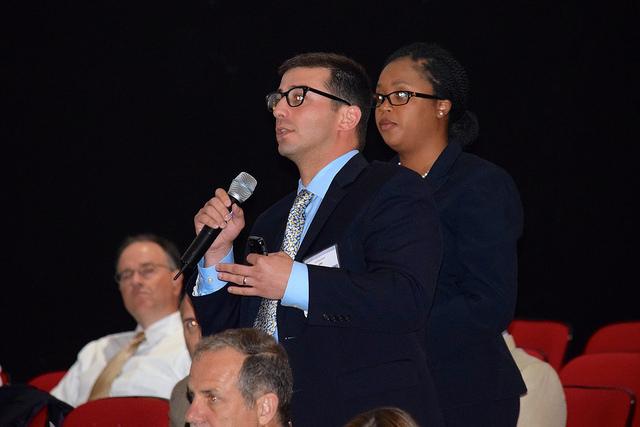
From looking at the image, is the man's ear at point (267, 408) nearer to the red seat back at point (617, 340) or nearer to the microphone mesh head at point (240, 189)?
the microphone mesh head at point (240, 189)

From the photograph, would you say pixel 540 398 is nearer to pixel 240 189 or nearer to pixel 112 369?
pixel 240 189

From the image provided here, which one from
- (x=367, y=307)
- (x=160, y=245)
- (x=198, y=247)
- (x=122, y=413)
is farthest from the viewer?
(x=160, y=245)

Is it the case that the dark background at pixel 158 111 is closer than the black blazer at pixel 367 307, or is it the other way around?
the black blazer at pixel 367 307

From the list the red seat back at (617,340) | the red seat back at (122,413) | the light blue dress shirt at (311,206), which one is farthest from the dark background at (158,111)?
the light blue dress shirt at (311,206)

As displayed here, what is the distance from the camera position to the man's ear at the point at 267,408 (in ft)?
7.30

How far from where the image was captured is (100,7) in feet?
16.5

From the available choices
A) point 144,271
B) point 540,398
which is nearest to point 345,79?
point 540,398

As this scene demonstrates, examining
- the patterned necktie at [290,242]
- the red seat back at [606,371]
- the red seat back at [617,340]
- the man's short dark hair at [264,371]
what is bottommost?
the red seat back at [617,340]

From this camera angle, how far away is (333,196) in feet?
7.57

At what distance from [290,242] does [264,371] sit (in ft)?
1.05

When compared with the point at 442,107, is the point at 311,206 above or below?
below

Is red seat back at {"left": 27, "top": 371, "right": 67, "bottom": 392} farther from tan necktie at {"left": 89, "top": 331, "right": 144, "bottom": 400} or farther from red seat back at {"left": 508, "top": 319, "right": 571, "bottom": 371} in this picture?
A: red seat back at {"left": 508, "top": 319, "right": 571, "bottom": 371}

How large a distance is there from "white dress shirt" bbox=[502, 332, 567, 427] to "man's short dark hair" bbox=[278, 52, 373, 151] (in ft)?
3.19

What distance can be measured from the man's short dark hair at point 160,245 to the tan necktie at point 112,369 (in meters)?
0.44
